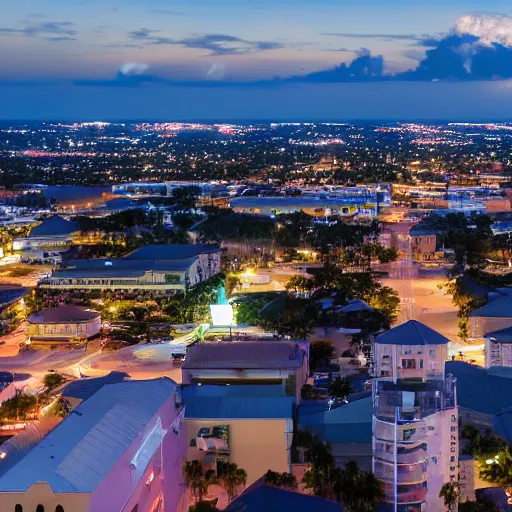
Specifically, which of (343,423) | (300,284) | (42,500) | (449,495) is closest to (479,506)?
(449,495)

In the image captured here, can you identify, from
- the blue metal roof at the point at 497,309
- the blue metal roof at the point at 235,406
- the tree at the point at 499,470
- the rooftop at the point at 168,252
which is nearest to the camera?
the tree at the point at 499,470

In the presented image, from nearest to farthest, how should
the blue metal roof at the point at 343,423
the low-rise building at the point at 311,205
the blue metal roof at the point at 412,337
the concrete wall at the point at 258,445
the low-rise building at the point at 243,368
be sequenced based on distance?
the concrete wall at the point at 258,445
the blue metal roof at the point at 412,337
the blue metal roof at the point at 343,423
the low-rise building at the point at 243,368
the low-rise building at the point at 311,205

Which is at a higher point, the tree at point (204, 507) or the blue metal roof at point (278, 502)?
the blue metal roof at point (278, 502)

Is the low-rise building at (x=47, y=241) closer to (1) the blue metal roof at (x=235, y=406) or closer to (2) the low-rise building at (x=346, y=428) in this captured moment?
(1) the blue metal roof at (x=235, y=406)

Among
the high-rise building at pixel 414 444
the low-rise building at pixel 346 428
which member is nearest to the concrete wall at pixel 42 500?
the high-rise building at pixel 414 444

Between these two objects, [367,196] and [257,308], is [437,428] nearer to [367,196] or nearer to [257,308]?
[257,308]

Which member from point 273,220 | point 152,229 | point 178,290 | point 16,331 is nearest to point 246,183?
point 273,220

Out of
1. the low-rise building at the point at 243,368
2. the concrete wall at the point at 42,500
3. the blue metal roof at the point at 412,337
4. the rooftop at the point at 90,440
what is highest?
the blue metal roof at the point at 412,337
